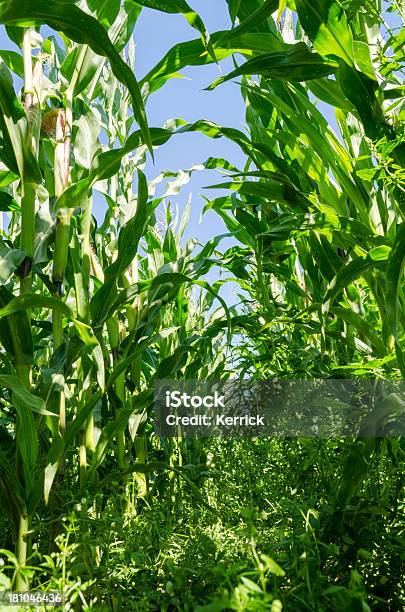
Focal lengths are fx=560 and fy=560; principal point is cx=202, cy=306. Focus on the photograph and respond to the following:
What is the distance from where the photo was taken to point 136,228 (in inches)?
41.6

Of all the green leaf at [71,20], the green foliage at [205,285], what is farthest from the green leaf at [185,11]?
the green leaf at [71,20]

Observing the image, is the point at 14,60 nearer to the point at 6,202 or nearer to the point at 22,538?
the point at 6,202

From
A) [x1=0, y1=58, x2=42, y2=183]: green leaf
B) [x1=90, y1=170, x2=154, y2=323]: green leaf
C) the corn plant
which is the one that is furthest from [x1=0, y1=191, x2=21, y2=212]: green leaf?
[x1=90, y1=170, x2=154, y2=323]: green leaf

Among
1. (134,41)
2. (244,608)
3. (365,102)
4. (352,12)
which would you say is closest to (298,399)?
(365,102)

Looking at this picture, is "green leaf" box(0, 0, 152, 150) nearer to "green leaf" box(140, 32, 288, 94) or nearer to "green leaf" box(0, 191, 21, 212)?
"green leaf" box(140, 32, 288, 94)

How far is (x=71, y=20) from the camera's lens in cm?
74

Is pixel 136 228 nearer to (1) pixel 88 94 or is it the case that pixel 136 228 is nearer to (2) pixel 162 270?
(2) pixel 162 270

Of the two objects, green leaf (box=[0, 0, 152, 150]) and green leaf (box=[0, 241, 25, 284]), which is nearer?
green leaf (box=[0, 0, 152, 150])

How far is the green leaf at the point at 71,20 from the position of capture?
73 cm

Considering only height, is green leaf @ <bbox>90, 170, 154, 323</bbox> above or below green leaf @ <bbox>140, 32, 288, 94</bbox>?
below

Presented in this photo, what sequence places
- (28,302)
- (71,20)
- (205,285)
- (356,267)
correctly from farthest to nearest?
(205,285) → (356,267) → (28,302) → (71,20)

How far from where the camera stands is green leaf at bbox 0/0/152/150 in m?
0.73

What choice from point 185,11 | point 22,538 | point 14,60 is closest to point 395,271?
point 185,11

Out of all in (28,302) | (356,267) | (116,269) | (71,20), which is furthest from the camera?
(116,269)
